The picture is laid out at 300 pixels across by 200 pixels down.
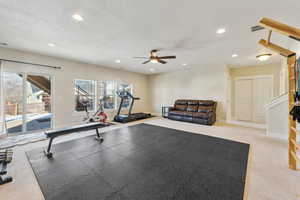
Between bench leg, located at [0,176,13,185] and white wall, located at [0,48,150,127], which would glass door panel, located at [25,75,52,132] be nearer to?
white wall, located at [0,48,150,127]

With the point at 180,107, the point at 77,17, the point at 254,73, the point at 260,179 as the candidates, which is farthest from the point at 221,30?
the point at 254,73

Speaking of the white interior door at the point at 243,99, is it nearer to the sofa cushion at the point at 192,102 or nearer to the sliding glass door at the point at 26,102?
the sofa cushion at the point at 192,102

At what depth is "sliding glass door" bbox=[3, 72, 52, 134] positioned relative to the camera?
13.2ft

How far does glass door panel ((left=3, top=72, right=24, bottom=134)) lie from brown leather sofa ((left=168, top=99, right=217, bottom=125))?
6204 millimetres

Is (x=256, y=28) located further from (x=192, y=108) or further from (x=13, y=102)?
(x=13, y=102)

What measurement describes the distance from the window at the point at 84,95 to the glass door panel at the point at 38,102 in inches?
40.3

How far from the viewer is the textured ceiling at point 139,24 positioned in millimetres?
2039

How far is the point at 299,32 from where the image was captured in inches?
51.1

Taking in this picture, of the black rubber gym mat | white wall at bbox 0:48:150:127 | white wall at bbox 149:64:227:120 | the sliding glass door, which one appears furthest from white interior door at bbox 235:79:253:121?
the sliding glass door

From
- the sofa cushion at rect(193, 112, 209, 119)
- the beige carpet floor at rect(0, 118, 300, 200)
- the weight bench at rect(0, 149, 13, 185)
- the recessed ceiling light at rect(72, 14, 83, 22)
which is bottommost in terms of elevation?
the beige carpet floor at rect(0, 118, 300, 200)

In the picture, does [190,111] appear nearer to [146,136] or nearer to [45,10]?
[146,136]

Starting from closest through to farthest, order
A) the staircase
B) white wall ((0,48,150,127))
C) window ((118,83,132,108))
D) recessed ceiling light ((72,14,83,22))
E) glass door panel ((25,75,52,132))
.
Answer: recessed ceiling light ((72,14,83,22)), the staircase, white wall ((0,48,150,127)), glass door panel ((25,75,52,132)), window ((118,83,132,108))

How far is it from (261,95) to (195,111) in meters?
3.22

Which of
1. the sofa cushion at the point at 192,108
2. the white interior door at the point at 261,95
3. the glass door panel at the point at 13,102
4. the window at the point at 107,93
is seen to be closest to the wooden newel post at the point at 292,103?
the sofa cushion at the point at 192,108
